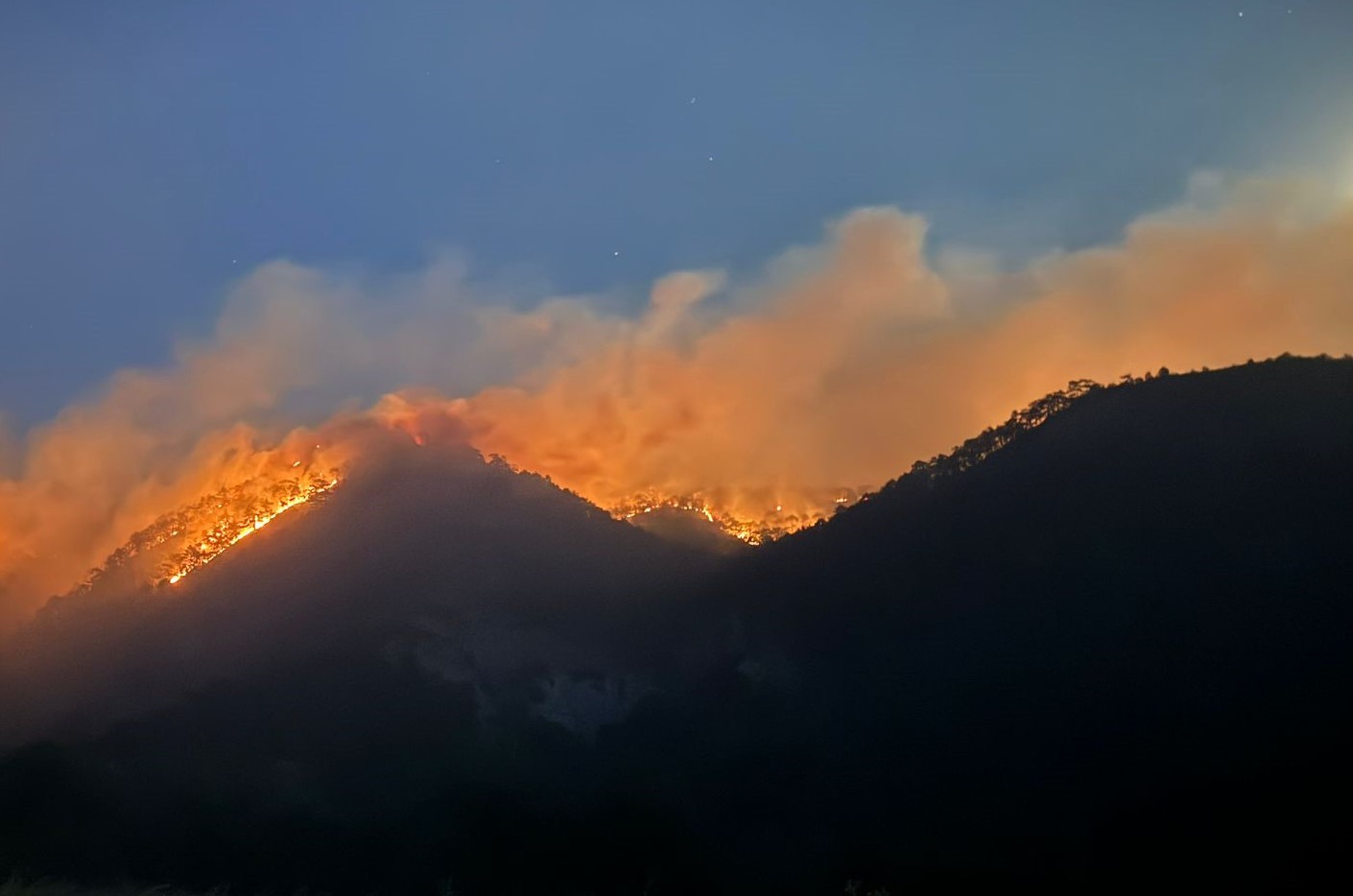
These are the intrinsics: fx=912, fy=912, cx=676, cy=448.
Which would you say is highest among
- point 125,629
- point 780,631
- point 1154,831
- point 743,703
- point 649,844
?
point 125,629

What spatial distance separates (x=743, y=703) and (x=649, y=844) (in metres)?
1.94

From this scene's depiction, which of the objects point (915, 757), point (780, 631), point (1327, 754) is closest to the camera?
point (1327, 754)

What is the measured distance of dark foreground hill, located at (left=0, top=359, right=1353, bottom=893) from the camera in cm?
915

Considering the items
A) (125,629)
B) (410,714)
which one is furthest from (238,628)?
(410,714)

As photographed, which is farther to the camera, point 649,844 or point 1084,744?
point 649,844

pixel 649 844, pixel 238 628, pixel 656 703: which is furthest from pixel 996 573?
pixel 238 628

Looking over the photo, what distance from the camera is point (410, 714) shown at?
11805 millimetres

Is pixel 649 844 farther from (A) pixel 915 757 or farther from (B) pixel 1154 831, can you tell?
(B) pixel 1154 831

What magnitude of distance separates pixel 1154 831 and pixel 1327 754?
1739 mm

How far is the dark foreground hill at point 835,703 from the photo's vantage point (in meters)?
9.15

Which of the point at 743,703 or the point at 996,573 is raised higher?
the point at 996,573

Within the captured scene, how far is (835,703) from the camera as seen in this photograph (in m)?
10.6

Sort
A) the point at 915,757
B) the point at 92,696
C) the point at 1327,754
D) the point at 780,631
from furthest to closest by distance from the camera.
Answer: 1. the point at 92,696
2. the point at 780,631
3. the point at 915,757
4. the point at 1327,754

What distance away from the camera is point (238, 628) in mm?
12195
